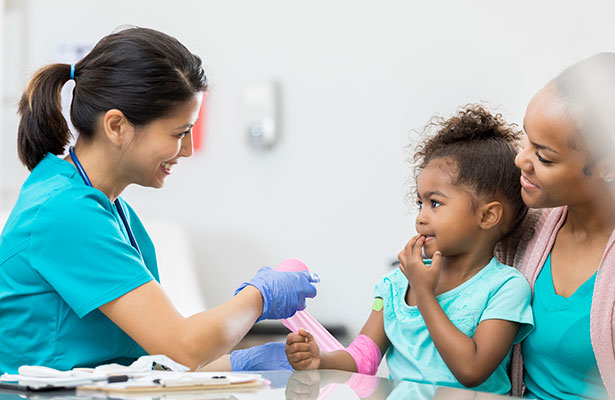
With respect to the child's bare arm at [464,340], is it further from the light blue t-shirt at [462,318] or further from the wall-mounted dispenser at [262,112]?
the wall-mounted dispenser at [262,112]

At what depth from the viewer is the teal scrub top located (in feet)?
3.67

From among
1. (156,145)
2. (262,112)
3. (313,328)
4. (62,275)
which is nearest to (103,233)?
(62,275)

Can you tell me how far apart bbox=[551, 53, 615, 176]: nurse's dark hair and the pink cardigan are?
149mm

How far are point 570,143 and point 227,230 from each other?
5.89ft

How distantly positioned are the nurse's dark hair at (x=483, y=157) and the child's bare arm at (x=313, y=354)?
0.34 m

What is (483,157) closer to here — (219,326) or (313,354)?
(313,354)

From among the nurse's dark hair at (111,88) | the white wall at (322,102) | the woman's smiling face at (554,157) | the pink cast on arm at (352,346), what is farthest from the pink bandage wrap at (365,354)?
the white wall at (322,102)

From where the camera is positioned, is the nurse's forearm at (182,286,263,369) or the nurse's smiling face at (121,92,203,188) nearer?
the nurse's forearm at (182,286,263,369)

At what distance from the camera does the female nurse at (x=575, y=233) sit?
3.73 ft

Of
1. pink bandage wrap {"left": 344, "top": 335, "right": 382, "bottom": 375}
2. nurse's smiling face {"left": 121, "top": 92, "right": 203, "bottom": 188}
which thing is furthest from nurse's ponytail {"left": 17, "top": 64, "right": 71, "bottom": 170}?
pink bandage wrap {"left": 344, "top": 335, "right": 382, "bottom": 375}

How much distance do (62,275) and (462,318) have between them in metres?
0.69

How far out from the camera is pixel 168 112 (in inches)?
50.3

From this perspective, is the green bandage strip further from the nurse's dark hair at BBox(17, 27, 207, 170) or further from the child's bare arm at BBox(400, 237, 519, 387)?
the nurse's dark hair at BBox(17, 27, 207, 170)

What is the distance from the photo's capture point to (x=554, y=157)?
1.16 metres
